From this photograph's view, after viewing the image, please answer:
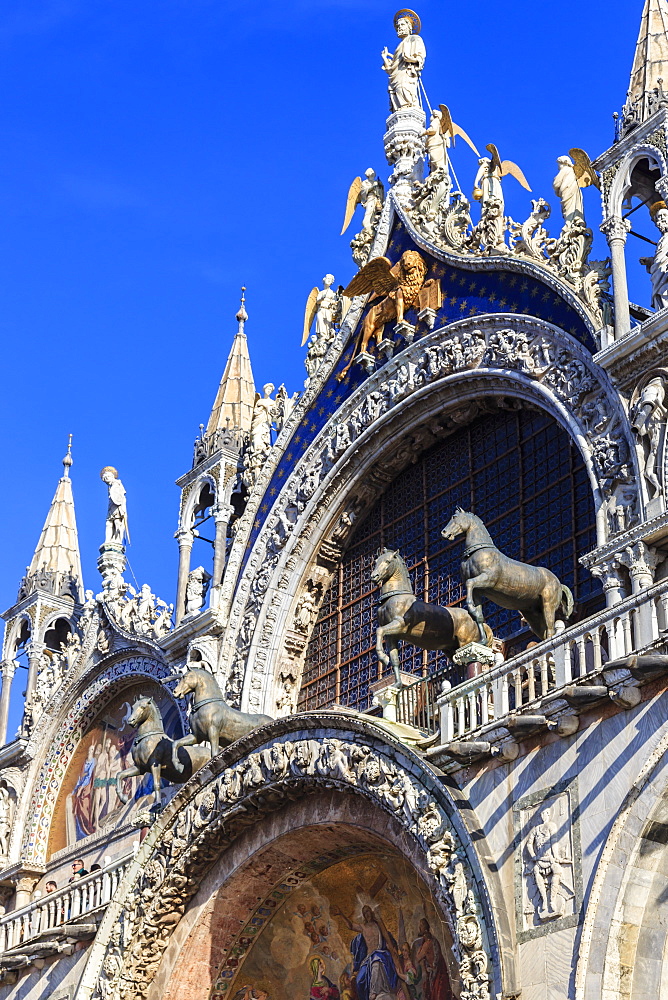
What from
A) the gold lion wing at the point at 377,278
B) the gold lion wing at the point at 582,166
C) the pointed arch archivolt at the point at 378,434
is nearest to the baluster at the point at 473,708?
the pointed arch archivolt at the point at 378,434

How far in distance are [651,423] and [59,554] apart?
54.7 feet

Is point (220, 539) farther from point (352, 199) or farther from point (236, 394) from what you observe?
point (352, 199)

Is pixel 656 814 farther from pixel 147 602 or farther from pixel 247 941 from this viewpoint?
pixel 147 602

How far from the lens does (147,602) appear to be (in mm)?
27125

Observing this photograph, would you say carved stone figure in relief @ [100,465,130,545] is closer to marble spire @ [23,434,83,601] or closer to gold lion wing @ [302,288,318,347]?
marble spire @ [23,434,83,601]

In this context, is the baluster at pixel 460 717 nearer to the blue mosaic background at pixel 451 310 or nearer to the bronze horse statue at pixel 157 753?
the blue mosaic background at pixel 451 310

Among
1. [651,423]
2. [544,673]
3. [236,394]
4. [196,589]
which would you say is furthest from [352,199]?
[544,673]

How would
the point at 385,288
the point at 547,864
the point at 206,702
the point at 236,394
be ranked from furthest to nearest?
the point at 236,394 → the point at 385,288 → the point at 206,702 → the point at 547,864

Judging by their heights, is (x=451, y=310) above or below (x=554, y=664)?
above

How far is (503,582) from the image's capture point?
1752cm

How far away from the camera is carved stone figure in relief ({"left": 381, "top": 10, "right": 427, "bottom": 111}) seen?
25391 mm

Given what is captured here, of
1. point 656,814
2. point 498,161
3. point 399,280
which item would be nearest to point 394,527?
point 399,280

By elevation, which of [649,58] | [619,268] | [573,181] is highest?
[649,58]

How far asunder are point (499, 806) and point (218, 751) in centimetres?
623
